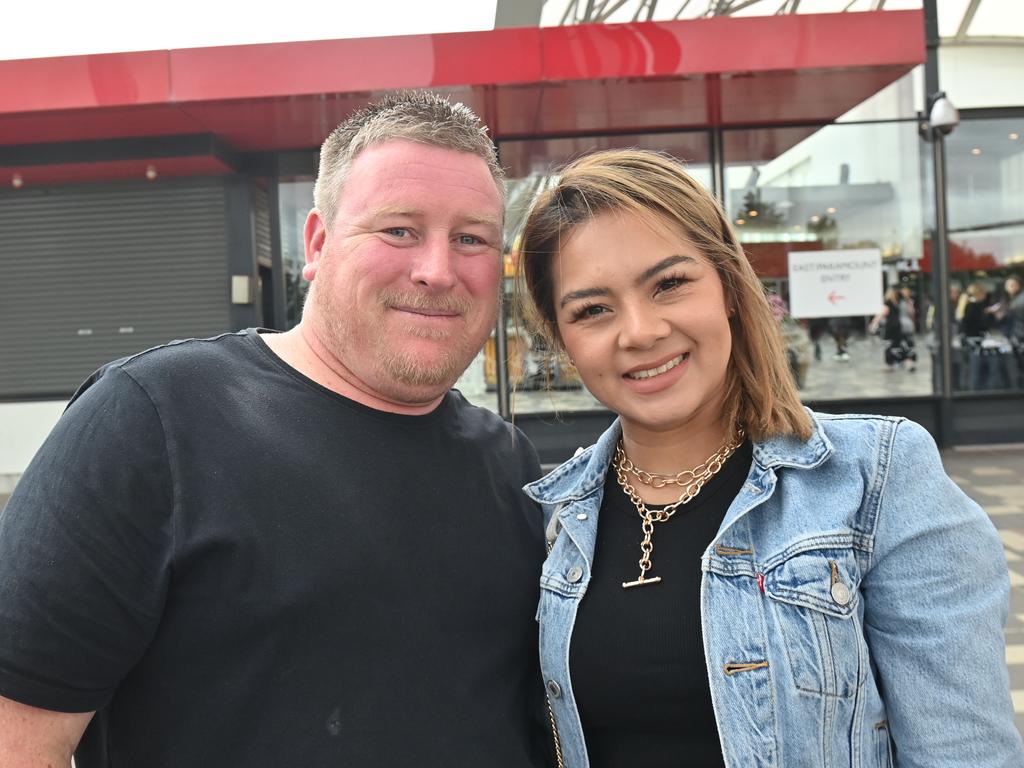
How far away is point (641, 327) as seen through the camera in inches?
65.7

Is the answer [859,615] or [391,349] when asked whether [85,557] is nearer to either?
[391,349]

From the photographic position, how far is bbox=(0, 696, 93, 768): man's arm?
4.36 ft

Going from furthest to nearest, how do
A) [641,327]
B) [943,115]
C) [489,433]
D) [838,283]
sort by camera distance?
[838,283] → [943,115] → [489,433] → [641,327]

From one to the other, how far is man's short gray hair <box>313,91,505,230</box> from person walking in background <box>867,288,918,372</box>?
8088mm

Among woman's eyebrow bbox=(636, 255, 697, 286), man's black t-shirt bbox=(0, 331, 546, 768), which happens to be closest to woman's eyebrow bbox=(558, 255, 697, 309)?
woman's eyebrow bbox=(636, 255, 697, 286)

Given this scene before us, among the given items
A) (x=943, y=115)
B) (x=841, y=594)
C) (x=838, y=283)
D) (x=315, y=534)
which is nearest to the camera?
(x=841, y=594)

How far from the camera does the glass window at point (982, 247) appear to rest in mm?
9047

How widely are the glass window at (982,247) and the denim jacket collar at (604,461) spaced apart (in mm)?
8499

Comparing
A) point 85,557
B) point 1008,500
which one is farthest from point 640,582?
point 1008,500

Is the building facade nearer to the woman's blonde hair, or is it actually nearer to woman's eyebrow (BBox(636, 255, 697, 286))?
the woman's blonde hair

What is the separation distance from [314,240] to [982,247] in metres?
9.22

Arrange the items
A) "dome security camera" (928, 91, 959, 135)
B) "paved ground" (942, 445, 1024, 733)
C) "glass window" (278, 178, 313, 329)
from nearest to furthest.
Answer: "paved ground" (942, 445, 1024, 733) → "dome security camera" (928, 91, 959, 135) → "glass window" (278, 178, 313, 329)

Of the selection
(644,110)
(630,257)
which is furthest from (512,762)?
(644,110)

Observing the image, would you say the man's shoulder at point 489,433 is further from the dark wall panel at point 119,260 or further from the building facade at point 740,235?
the dark wall panel at point 119,260
